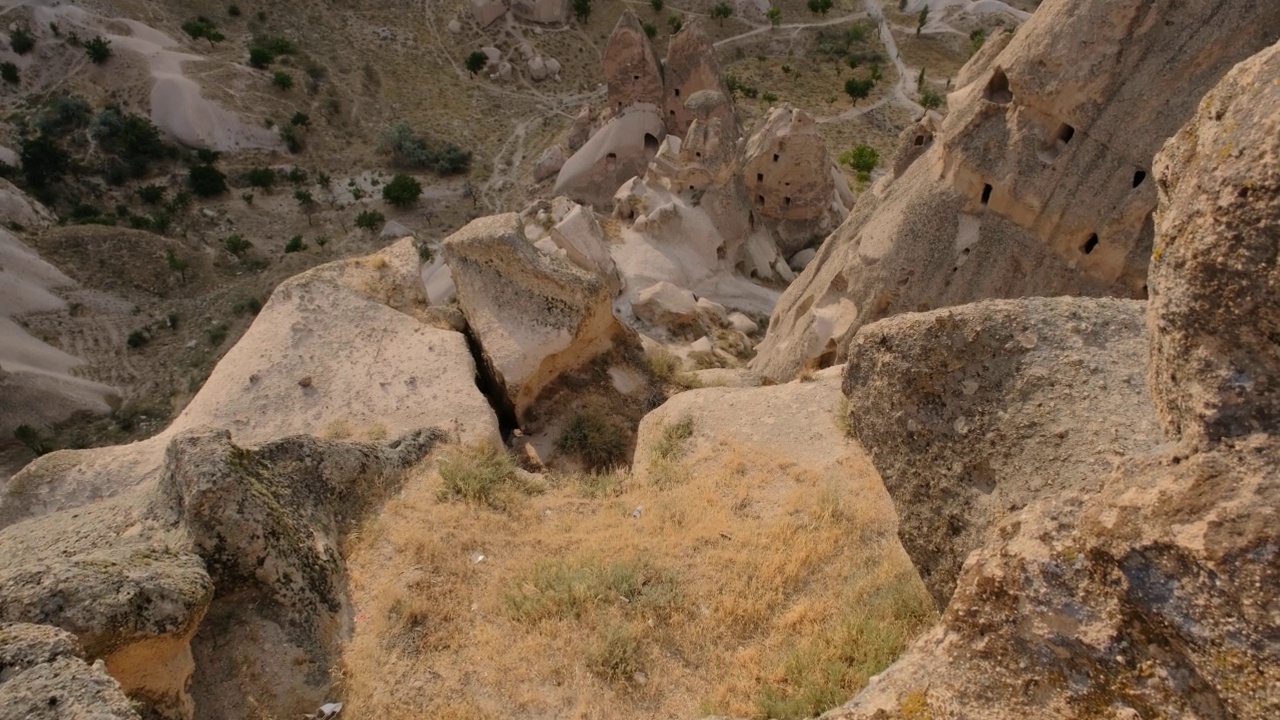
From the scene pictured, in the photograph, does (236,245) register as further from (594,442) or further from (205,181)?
(594,442)

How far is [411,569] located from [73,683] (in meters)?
2.90

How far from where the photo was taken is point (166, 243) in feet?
84.9

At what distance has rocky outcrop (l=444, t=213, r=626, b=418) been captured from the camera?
1051 centimetres

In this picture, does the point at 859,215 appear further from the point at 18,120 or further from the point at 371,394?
the point at 18,120

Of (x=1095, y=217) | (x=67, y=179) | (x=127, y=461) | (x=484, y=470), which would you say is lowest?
(x=67, y=179)

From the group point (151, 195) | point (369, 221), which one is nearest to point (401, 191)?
point (369, 221)

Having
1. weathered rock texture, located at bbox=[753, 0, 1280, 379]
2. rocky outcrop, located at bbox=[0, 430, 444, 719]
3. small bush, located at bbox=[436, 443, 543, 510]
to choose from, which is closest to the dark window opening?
weathered rock texture, located at bbox=[753, 0, 1280, 379]

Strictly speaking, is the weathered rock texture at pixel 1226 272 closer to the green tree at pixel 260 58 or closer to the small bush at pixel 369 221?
the small bush at pixel 369 221

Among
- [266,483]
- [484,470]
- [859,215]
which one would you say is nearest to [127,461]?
[266,483]

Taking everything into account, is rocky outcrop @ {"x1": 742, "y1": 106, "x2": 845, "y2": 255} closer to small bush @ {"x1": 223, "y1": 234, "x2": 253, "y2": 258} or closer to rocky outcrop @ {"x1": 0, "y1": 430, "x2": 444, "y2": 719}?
rocky outcrop @ {"x1": 0, "y1": 430, "x2": 444, "y2": 719}

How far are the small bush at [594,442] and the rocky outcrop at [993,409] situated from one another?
5.93 metres

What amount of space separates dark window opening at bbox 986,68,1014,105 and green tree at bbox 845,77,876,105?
85.2 feet

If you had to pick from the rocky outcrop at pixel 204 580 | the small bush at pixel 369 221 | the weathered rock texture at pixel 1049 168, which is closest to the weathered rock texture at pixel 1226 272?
the rocky outcrop at pixel 204 580

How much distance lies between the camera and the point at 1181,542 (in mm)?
2533
